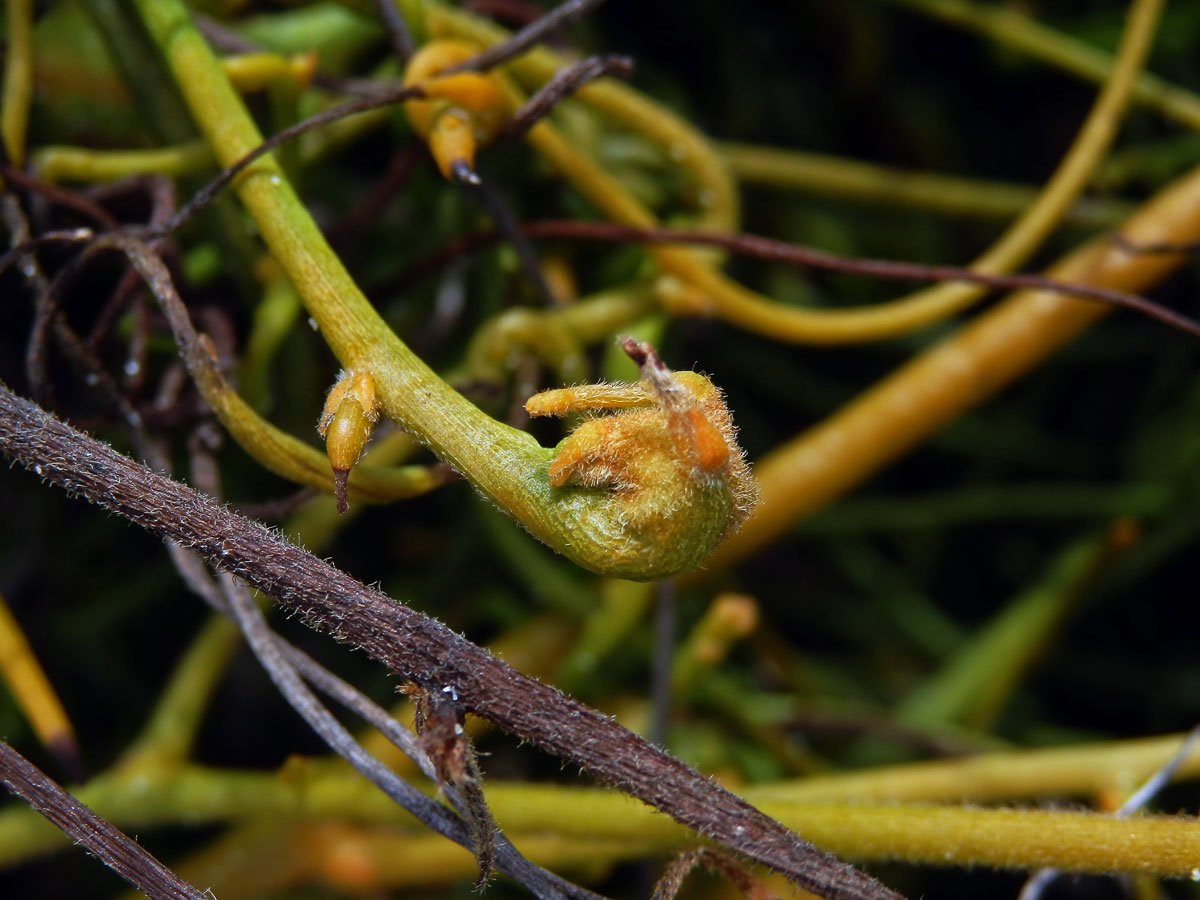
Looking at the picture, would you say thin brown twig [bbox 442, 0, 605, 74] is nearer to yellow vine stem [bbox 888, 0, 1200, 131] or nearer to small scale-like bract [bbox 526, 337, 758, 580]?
small scale-like bract [bbox 526, 337, 758, 580]

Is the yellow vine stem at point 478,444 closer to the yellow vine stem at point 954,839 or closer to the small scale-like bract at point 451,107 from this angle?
the small scale-like bract at point 451,107

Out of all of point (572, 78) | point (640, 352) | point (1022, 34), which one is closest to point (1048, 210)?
point (1022, 34)

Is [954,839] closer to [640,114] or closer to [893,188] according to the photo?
[640,114]

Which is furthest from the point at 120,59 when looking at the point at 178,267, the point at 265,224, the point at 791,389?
the point at 791,389

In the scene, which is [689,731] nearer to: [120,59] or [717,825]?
[717,825]

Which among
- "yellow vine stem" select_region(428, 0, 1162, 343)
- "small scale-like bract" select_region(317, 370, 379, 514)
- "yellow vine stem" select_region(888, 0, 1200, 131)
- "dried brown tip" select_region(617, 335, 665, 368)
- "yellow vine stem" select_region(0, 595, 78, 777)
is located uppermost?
"yellow vine stem" select_region(888, 0, 1200, 131)

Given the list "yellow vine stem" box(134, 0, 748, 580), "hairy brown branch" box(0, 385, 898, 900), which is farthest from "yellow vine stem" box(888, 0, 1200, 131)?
"hairy brown branch" box(0, 385, 898, 900)

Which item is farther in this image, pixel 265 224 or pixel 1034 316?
pixel 1034 316

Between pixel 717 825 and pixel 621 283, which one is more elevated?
pixel 621 283
